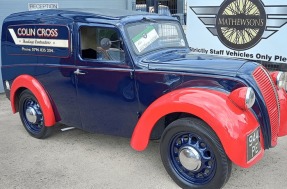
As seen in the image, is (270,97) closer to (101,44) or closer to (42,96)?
(101,44)

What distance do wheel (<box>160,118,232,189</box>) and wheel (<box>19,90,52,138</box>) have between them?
1.97m

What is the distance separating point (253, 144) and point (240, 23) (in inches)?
179

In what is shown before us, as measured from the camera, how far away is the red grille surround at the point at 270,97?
3211 millimetres

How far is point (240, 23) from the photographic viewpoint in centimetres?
692

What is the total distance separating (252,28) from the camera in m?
6.77

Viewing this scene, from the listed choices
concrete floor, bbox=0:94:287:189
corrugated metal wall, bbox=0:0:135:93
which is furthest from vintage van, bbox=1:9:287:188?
corrugated metal wall, bbox=0:0:135:93

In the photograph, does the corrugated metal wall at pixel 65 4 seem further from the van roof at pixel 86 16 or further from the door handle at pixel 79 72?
the door handle at pixel 79 72

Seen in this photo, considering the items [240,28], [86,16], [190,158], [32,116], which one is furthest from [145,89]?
[240,28]

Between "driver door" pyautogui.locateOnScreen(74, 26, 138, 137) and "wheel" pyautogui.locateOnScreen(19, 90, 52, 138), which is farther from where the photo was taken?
"wheel" pyautogui.locateOnScreen(19, 90, 52, 138)

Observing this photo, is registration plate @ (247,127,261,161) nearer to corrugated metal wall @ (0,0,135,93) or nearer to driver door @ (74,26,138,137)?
driver door @ (74,26,138,137)

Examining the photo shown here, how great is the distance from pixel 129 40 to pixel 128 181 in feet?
4.97

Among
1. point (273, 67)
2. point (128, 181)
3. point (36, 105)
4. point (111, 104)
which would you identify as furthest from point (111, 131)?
point (273, 67)

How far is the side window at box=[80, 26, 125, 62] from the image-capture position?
143 inches

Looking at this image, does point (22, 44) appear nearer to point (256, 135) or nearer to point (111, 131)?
point (111, 131)
